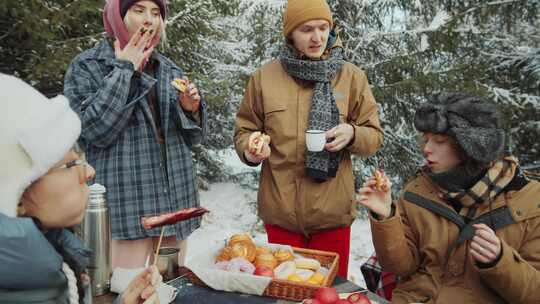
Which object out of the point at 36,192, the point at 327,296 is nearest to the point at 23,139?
the point at 36,192

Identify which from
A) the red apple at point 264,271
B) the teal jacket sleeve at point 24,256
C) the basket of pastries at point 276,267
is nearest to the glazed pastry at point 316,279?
the basket of pastries at point 276,267

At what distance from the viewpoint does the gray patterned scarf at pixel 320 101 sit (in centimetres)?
244

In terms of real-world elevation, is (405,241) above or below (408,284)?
above

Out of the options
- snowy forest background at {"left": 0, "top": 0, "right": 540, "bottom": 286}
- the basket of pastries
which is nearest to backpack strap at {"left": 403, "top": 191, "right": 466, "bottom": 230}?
the basket of pastries

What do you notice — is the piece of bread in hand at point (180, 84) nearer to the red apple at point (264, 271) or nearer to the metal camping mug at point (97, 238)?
the metal camping mug at point (97, 238)

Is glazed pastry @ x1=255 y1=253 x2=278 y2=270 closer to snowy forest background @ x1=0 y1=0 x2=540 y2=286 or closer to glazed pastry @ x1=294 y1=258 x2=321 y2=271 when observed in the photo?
A: glazed pastry @ x1=294 y1=258 x2=321 y2=271

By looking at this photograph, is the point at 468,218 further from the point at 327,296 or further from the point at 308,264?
the point at 327,296

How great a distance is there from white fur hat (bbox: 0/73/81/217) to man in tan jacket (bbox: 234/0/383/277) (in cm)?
145

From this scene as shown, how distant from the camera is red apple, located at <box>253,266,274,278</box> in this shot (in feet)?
5.79

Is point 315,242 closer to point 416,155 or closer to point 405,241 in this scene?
point 405,241

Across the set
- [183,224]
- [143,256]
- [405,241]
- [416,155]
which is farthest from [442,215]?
[416,155]

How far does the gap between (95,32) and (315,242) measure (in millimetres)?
2999

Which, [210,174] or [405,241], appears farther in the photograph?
[210,174]

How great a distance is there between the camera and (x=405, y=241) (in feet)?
6.94
